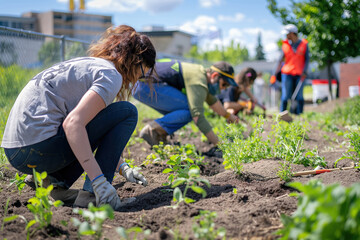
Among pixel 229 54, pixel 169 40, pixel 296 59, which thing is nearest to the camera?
pixel 296 59

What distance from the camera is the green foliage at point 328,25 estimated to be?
29.8 feet

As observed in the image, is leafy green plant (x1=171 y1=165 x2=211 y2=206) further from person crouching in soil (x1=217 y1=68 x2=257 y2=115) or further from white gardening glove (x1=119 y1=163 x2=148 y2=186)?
person crouching in soil (x1=217 y1=68 x2=257 y2=115)

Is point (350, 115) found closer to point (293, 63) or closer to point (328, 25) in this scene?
point (293, 63)

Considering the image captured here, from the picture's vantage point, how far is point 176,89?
14.0 ft

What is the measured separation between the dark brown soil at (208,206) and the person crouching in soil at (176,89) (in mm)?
1147

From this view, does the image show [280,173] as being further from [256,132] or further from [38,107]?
[38,107]

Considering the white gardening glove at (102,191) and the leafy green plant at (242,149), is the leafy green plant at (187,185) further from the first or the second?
the leafy green plant at (242,149)

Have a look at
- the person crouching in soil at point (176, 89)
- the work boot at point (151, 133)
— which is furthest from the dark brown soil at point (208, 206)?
the person crouching in soil at point (176, 89)

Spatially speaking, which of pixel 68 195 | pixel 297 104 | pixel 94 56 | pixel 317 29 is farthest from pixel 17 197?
pixel 317 29

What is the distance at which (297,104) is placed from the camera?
22.3ft

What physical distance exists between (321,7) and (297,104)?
388 centimetres

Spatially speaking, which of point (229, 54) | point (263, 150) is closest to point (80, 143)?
point (263, 150)

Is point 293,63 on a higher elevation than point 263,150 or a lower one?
higher

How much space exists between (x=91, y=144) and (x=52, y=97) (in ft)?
1.48
